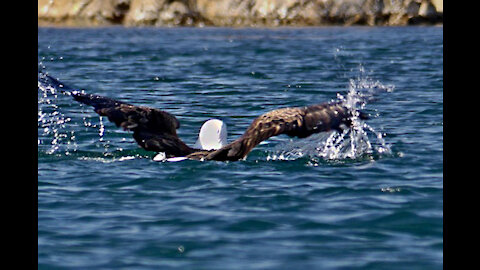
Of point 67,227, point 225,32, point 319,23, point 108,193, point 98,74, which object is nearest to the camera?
point 67,227

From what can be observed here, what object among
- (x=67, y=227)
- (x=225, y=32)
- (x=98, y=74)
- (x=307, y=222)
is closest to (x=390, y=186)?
(x=307, y=222)

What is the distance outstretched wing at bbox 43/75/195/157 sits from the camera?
10.2 m

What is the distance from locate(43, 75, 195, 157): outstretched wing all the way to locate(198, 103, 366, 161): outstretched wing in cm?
66

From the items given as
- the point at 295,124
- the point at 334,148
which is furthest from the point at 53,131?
the point at 295,124

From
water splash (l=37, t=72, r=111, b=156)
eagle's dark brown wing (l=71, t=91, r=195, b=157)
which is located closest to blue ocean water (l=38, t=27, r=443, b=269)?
water splash (l=37, t=72, r=111, b=156)

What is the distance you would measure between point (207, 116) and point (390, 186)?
241 inches

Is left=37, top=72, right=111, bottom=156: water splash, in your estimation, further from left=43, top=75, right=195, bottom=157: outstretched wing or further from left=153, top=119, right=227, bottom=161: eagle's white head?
left=153, top=119, right=227, bottom=161: eagle's white head

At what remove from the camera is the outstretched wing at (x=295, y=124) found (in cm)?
977

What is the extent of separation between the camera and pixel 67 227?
8.09 meters

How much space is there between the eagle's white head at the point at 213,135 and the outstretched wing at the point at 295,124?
491 millimetres

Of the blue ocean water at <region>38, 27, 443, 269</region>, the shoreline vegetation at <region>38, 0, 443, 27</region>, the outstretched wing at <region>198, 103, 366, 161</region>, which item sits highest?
the shoreline vegetation at <region>38, 0, 443, 27</region>

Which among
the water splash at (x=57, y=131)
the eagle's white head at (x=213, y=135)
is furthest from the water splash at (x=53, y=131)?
the eagle's white head at (x=213, y=135)
